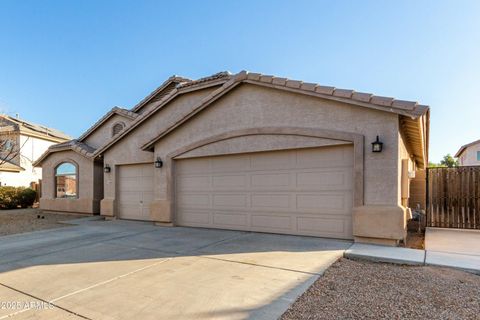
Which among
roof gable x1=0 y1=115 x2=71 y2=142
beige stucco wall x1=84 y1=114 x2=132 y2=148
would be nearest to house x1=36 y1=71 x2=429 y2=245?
beige stucco wall x1=84 y1=114 x2=132 y2=148

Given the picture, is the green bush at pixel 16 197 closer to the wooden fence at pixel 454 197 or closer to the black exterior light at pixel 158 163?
the black exterior light at pixel 158 163

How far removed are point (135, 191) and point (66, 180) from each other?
19.8 feet

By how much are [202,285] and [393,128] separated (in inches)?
218

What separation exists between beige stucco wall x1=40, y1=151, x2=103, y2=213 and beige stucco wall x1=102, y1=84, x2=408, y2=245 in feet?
11.7

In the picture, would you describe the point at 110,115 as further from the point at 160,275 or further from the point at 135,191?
the point at 160,275

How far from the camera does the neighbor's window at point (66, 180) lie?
1522cm

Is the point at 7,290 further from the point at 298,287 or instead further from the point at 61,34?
the point at 61,34

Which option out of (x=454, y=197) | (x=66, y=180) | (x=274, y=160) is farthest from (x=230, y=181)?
(x=66, y=180)

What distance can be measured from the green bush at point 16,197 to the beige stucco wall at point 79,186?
4556 millimetres

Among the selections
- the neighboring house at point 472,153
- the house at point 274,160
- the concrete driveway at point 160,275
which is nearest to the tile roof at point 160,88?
the house at point 274,160

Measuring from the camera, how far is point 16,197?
19.3 metres

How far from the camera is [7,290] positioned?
443 centimetres

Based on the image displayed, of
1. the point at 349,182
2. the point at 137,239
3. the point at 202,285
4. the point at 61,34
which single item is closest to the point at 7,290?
the point at 202,285

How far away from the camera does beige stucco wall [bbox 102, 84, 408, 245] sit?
6.84 m
